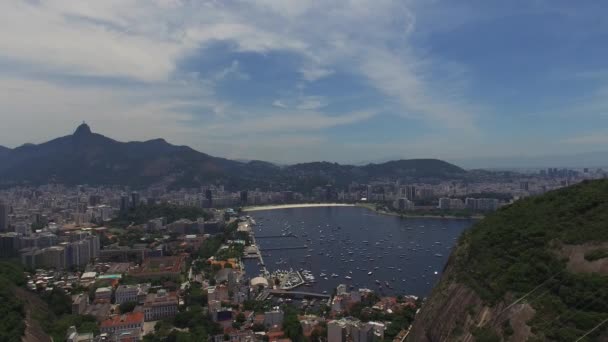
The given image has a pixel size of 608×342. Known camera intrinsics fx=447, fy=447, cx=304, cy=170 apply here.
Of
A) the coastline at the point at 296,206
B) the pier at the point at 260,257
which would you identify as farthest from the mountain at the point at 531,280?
the coastline at the point at 296,206

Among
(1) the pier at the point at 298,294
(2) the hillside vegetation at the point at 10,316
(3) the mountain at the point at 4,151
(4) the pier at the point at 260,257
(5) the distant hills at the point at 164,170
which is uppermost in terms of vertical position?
(3) the mountain at the point at 4,151

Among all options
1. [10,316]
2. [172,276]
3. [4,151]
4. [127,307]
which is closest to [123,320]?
[127,307]

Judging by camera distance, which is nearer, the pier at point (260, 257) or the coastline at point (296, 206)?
the pier at point (260, 257)

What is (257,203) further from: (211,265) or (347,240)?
(211,265)

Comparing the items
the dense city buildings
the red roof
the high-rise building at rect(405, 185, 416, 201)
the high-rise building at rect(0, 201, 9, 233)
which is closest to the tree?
the dense city buildings

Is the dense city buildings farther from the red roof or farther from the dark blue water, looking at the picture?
the dark blue water

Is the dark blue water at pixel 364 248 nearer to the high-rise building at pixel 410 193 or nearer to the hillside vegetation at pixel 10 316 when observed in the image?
the high-rise building at pixel 410 193
